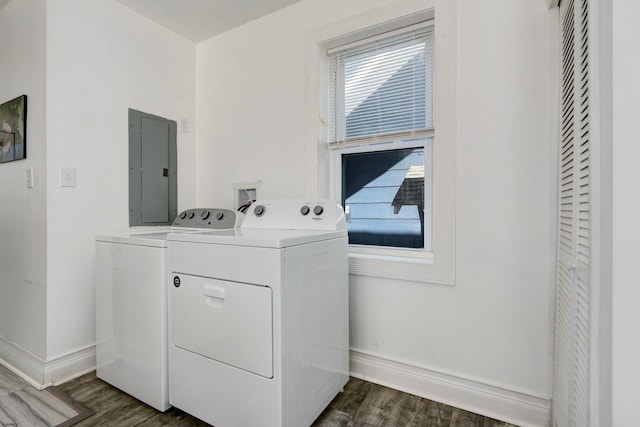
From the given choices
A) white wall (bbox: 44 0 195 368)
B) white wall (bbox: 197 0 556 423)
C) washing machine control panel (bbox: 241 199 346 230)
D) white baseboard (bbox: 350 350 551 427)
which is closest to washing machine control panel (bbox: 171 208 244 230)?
washing machine control panel (bbox: 241 199 346 230)

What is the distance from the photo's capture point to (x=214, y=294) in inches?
52.7

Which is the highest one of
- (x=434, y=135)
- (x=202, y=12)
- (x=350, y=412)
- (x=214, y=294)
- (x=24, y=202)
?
(x=202, y=12)

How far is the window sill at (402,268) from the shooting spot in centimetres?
163

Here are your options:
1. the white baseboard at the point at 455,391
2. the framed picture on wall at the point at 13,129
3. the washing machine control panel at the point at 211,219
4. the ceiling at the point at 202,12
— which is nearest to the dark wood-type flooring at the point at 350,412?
the white baseboard at the point at 455,391

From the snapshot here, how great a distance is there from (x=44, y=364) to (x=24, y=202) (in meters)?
0.96

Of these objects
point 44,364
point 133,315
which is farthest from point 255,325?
point 44,364

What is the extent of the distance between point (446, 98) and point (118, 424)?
89.2 inches

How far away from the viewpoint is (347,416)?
4.92 feet

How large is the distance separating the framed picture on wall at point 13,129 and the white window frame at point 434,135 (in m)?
1.71

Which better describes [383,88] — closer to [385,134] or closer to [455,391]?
[385,134]

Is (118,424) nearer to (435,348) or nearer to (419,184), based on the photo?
(435,348)

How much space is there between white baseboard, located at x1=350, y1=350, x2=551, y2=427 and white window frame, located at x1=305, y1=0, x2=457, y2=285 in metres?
0.51

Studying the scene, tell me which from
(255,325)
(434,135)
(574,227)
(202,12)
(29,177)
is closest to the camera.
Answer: (574,227)

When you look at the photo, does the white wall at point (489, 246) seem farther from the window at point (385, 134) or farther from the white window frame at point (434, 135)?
the window at point (385, 134)
